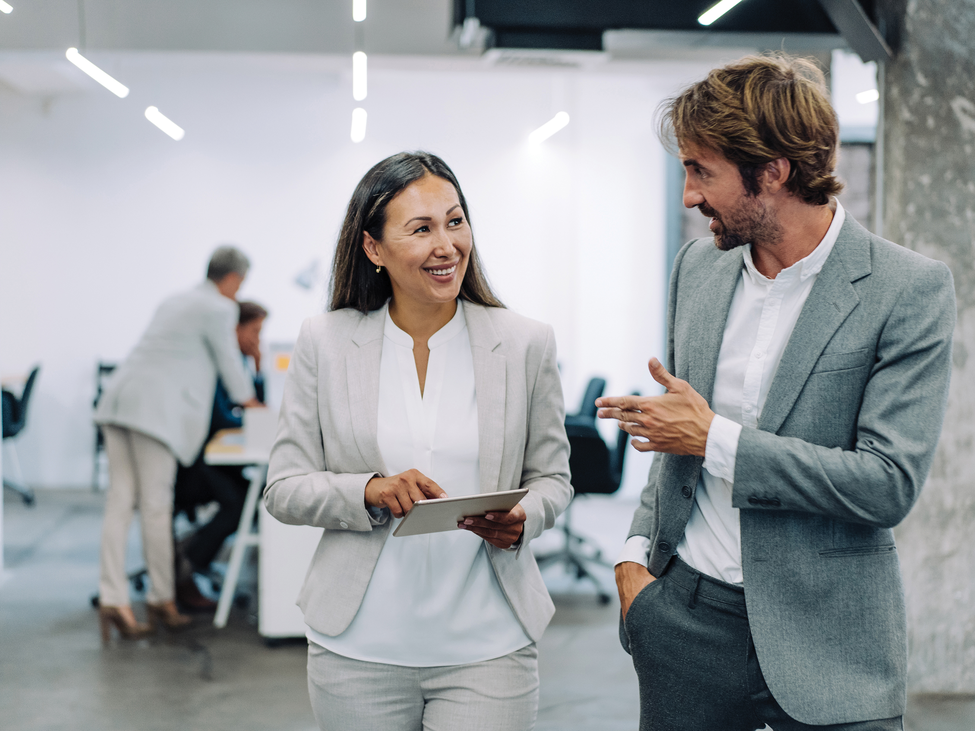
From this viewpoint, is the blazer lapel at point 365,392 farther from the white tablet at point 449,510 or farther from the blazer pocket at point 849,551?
the blazer pocket at point 849,551

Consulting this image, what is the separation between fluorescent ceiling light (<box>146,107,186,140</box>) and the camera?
7.26 metres

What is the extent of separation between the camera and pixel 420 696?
1.57 m

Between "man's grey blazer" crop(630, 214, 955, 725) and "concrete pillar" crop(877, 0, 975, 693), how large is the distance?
2.02 metres

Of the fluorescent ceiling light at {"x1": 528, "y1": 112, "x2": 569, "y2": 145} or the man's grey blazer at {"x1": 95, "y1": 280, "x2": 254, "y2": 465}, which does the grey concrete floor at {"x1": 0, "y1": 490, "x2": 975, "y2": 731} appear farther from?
the fluorescent ceiling light at {"x1": 528, "y1": 112, "x2": 569, "y2": 145}

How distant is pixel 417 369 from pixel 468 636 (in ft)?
1.64

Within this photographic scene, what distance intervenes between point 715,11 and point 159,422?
9.85 feet

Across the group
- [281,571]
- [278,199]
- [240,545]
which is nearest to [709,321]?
[281,571]

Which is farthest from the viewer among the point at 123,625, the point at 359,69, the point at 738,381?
the point at 359,69

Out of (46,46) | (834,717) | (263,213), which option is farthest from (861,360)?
(263,213)

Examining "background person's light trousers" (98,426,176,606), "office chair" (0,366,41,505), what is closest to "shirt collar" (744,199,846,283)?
"background person's light trousers" (98,426,176,606)

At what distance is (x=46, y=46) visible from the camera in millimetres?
5789

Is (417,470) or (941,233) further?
(941,233)

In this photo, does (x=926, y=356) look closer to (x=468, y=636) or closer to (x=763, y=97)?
(x=763, y=97)

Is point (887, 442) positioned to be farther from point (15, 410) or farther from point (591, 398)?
point (15, 410)
